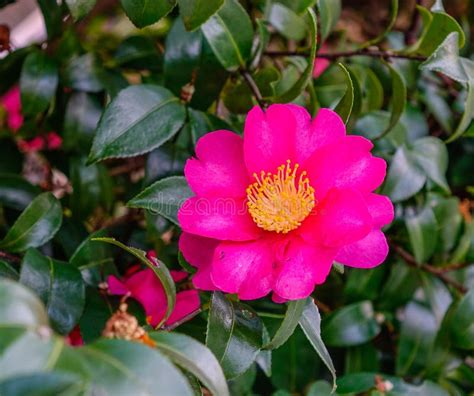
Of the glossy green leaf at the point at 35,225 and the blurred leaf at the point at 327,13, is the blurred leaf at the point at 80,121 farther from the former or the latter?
the blurred leaf at the point at 327,13

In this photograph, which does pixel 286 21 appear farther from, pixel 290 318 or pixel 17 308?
pixel 17 308

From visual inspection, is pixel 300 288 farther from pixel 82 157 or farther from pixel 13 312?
pixel 82 157

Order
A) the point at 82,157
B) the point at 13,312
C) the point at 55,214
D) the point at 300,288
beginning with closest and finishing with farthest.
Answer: the point at 13,312
the point at 300,288
the point at 55,214
the point at 82,157

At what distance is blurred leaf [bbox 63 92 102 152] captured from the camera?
2.85 feet

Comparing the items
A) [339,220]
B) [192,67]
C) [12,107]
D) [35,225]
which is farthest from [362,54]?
[12,107]

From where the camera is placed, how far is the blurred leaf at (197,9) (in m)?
0.62

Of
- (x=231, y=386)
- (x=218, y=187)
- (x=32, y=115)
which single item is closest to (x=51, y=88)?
(x=32, y=115)

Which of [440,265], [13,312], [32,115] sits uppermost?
[13,312]

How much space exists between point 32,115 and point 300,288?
46 cm

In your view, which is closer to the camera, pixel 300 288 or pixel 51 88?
pixel 300 288

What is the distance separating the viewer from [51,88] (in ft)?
2.76

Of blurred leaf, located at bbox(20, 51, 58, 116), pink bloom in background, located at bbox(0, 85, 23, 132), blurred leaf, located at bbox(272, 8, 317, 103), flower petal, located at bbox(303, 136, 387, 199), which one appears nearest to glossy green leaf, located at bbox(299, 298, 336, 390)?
flower petal, located at bbox(303, 136, 387, 199)

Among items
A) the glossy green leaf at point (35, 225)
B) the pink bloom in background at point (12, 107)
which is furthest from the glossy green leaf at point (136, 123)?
the pink bloom in background at point (12, 107)

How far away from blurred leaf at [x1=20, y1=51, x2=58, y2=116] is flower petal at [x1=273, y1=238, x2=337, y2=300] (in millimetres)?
412
